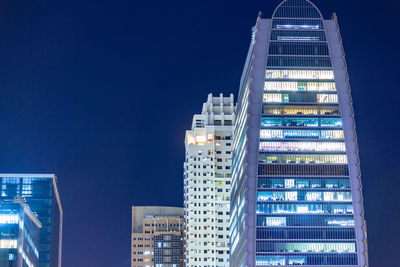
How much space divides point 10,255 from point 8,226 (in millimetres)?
6391

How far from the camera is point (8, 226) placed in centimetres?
19912

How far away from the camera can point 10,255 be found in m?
197
